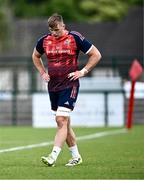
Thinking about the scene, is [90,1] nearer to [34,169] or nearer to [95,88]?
[95,88]

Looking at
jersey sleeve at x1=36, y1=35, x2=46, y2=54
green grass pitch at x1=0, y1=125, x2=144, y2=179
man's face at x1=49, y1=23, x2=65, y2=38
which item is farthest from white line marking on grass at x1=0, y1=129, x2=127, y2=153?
man's face at x1=49, y1=23, x2=65, y2=38

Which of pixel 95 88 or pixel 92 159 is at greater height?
pixel 92 159

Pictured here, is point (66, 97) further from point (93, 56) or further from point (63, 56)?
point (93, 56)

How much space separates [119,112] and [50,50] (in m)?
15.2

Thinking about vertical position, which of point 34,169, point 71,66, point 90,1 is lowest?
point 90,1

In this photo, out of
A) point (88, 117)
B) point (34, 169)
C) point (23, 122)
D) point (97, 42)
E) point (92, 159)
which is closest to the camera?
point (34, 169)

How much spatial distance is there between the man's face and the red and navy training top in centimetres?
11

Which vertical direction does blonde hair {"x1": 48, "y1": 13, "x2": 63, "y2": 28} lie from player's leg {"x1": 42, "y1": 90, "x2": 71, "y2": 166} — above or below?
above

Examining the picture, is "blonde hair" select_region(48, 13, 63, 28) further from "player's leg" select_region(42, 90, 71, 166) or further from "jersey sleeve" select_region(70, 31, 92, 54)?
"player's leg" select_region(42, 90, 71, 166)

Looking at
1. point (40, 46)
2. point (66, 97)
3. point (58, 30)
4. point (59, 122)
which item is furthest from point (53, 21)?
point (59, 122)

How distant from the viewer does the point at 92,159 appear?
16.3 m

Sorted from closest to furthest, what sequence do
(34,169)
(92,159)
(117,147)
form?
(34,169) < (92,159) < (117,147)

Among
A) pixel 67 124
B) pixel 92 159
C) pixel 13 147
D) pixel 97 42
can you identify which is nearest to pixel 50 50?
pixel 67 124

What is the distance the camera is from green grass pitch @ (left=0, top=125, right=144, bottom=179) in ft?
44.6
